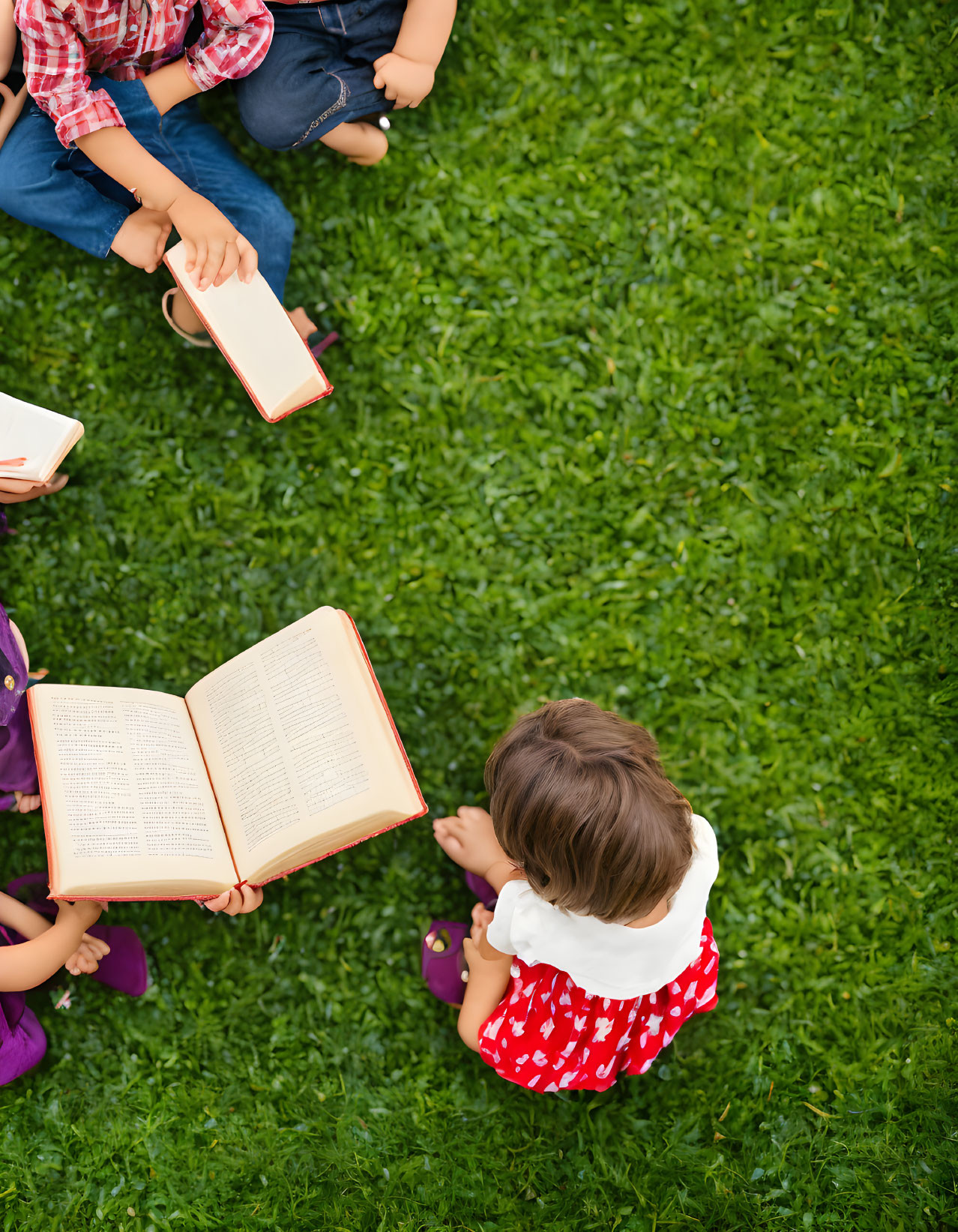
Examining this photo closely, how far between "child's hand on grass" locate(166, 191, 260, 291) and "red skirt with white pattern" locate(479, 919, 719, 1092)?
1976mm

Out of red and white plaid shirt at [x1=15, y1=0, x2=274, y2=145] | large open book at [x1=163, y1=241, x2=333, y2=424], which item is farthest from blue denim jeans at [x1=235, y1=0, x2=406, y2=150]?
large open book at [x1=163, y1=241, x2=333, y2=424]

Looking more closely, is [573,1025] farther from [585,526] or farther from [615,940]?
[585,526]

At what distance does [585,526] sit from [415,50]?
143 cm

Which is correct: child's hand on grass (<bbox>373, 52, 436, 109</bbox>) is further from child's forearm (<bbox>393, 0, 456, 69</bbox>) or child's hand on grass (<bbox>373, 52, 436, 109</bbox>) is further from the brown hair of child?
the brown hair of child

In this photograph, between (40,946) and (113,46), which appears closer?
(113,46)

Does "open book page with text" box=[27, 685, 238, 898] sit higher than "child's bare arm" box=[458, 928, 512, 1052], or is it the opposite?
"open book page with text" box=[27, 685, 238, 898]

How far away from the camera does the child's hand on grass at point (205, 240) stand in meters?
2.18

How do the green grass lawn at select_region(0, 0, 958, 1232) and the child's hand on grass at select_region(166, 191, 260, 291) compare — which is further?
the green grass lawn at select_region(0, 0, 958, 1232)

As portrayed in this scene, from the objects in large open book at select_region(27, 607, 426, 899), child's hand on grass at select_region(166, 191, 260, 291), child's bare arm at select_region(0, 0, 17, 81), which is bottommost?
large open book at select_region(27, 607, 426, 899)

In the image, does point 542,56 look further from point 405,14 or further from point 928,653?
point 928,653

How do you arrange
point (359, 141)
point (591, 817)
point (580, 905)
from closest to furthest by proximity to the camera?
point (591, 817) → point (580, 905) → point (359, 141)

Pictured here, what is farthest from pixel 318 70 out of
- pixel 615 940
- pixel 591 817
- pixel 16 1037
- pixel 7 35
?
pixel 16 1037

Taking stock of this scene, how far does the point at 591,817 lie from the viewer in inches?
67.9

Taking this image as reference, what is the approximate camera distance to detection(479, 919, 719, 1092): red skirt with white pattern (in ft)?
7.18
